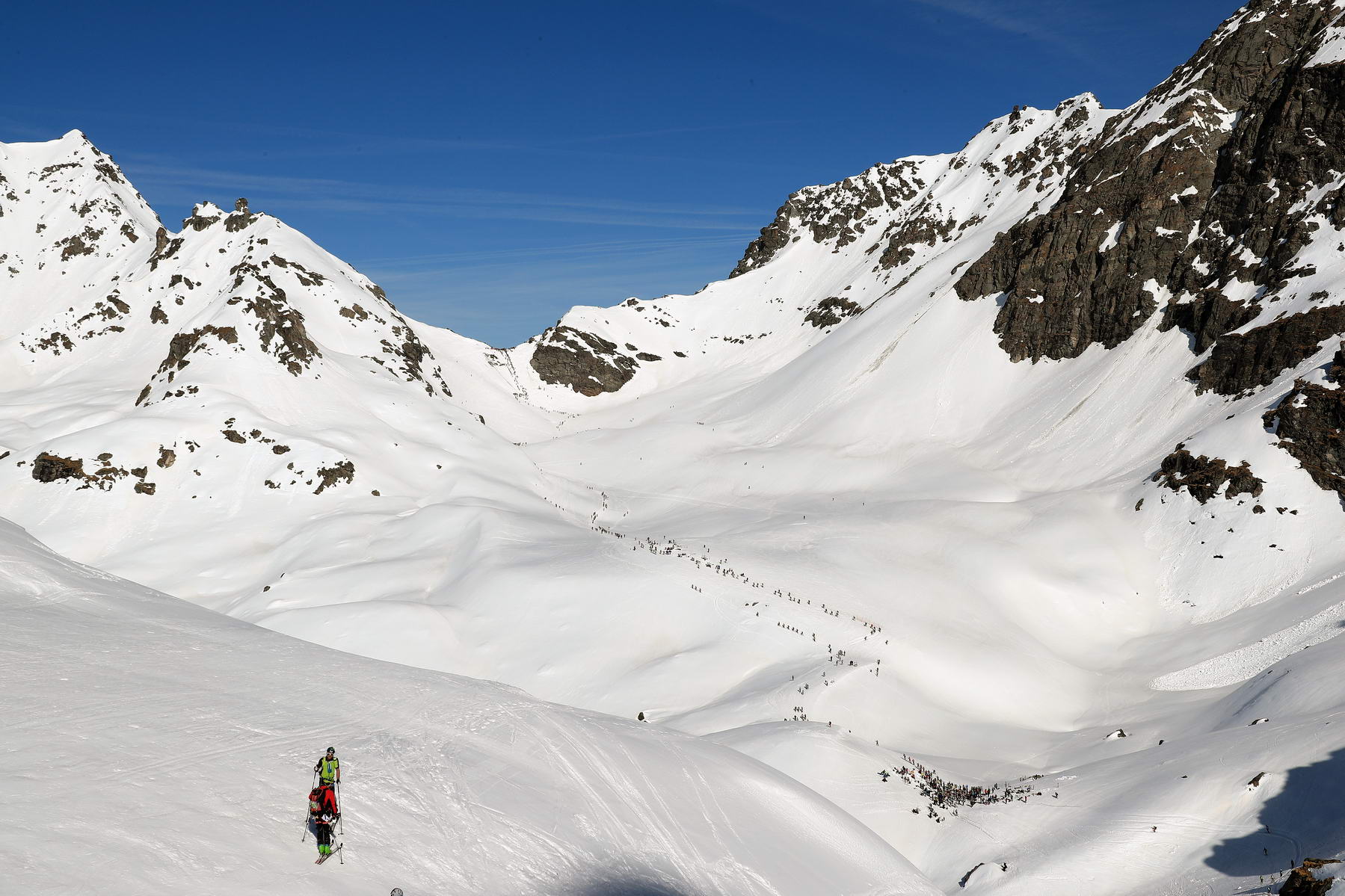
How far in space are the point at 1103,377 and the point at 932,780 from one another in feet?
146

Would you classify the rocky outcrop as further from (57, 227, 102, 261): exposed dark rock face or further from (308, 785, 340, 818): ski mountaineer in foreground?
(57, 227, 102, 261): exposed dark rock face

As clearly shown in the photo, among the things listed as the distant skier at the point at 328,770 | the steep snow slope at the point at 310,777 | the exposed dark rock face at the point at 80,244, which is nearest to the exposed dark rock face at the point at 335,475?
the steep snow slope at the point at 310,777

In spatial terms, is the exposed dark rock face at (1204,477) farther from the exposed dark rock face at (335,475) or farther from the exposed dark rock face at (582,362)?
the exposed dark rock face at (582,362)

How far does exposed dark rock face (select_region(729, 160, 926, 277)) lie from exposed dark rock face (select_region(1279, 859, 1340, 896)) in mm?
105014

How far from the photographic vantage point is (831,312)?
94.4 meters

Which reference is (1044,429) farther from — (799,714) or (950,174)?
(950,174)

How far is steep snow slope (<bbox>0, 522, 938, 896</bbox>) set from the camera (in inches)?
355

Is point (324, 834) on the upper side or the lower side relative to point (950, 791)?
upper

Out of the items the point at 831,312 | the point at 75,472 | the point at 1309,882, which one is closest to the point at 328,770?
the point at 1309,882

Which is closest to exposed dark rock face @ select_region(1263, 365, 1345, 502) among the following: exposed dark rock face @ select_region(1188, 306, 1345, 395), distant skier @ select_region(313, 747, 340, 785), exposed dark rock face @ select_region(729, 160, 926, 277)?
exposed dark rock face @ select_region(1188, 306, 1345, 395)

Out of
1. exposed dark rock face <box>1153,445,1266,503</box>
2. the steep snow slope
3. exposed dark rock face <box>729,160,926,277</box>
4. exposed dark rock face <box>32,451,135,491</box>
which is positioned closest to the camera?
the steep snow slope

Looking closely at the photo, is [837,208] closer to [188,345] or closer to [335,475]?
[188,345]

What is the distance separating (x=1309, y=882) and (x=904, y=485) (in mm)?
42957

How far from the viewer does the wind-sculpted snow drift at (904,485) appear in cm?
2153
